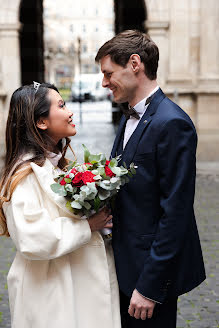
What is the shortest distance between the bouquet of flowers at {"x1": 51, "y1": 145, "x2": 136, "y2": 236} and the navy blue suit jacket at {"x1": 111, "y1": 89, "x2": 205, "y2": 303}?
111 millimetres

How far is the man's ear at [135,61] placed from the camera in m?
2.22

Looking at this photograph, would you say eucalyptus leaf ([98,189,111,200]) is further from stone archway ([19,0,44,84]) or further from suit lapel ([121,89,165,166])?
stone archway ([19,0,44,84])

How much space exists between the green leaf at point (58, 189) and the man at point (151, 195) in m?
0.31

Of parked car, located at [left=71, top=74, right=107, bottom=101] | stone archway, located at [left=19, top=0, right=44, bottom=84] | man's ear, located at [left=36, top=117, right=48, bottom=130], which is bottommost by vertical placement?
parked car, located at [left=71, top=74, right=107, bottom=101]

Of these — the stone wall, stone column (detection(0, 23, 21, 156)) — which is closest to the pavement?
the stone wall

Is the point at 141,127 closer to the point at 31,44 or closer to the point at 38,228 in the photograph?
the point at 38,228

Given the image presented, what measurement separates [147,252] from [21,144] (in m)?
0.78

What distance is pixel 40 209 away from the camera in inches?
86.4

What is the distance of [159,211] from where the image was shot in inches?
88.5

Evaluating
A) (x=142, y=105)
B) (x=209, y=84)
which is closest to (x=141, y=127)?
(x=142, y=105)

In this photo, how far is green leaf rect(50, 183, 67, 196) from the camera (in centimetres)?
214

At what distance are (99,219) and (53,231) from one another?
0.24m

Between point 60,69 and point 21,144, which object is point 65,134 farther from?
point 60,69

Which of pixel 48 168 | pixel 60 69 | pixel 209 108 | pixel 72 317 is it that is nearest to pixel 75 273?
pixel 72 317
